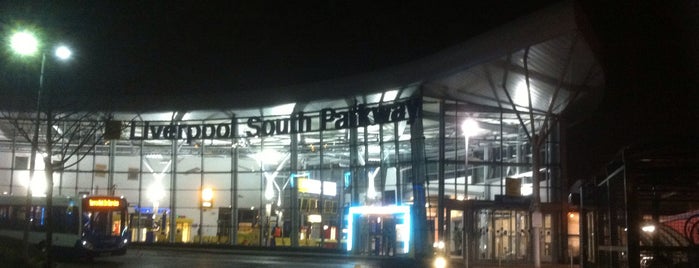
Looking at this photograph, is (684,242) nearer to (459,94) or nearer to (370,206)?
(459,94)

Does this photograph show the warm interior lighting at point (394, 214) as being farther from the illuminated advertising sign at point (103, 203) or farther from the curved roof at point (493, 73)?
the illuminated advertising sign at point (103, 203)

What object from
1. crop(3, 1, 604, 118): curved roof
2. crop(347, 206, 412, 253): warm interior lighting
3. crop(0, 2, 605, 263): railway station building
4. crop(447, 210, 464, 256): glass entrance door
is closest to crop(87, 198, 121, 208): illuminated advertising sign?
crop(0, 2, 605, 263): railway station building

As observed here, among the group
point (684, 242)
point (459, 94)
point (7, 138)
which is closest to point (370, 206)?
point (459, 94)

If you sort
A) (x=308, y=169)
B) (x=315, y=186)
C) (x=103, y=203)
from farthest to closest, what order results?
(x=308, y=169)
(x=315, y=186)
(x=103, y=203)


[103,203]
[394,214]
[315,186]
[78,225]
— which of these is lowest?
[78,225]

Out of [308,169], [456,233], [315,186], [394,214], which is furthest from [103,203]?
[456,233]

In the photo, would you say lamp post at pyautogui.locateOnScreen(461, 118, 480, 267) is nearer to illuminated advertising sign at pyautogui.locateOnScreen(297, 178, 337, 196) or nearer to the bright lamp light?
the bright lamp light

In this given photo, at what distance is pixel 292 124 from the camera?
3916 centimetres

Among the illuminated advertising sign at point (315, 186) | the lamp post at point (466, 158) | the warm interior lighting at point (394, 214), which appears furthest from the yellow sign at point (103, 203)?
the lamp post at point (466, 158)

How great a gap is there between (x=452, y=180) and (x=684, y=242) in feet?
89.3

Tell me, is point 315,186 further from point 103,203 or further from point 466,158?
point 103,203

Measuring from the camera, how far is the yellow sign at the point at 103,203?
101ft

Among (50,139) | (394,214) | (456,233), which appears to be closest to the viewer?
(50,139)

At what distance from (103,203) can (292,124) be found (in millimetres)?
11387
